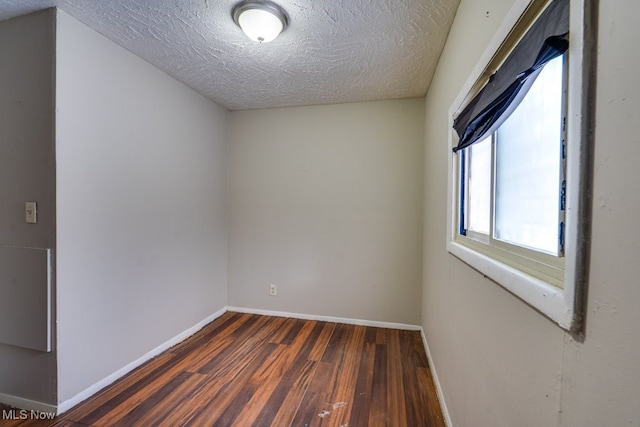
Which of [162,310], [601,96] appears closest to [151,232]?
[162,310]

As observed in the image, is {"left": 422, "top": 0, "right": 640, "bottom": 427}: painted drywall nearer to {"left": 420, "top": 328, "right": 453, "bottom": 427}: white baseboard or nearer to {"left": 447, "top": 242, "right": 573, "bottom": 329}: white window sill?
{"left": 447, "top": 242, "right": 573, "bottom": 329}: white window sill

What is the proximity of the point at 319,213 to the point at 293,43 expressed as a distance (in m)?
1.61

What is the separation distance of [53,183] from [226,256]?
71.6 inches

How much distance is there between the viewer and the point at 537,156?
0.82 m

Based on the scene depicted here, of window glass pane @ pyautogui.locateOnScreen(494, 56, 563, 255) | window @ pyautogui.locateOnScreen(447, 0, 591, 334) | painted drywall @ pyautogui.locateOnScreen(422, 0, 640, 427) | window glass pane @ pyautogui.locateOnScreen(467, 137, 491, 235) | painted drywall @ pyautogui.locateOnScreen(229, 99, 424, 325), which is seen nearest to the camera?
painted drywall @ pyautogui.locateOnScreen(422, 0, 640, 427)

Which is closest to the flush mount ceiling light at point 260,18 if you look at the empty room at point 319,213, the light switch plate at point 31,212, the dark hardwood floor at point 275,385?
the empty room at point 319,213

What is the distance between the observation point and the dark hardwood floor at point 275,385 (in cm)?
155

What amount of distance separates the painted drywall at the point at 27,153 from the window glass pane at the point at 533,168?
2.30 meters

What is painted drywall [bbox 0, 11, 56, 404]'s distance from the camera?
152 centimetres

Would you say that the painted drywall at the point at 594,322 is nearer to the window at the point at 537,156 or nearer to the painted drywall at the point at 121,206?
the window at the point at 537,156

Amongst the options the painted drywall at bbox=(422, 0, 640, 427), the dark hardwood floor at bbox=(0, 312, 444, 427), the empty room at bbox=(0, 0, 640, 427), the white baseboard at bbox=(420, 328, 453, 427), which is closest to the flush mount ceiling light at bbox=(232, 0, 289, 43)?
the empty room at bbox=(0, 0, 640, 427)

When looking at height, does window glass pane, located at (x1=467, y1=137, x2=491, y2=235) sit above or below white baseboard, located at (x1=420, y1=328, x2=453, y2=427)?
above

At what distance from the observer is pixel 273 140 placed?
302 cm

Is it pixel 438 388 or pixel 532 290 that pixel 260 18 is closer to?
pixel 532 290
